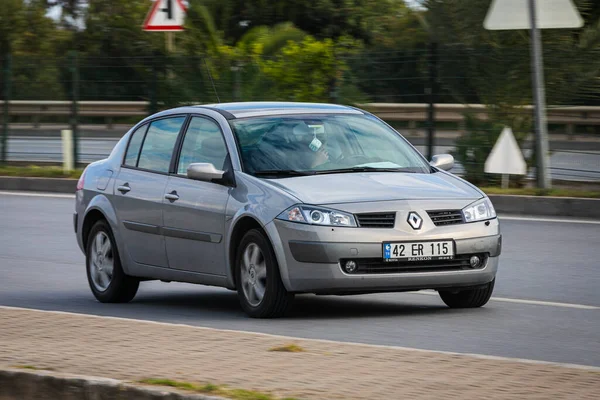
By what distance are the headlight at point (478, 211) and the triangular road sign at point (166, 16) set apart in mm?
13533

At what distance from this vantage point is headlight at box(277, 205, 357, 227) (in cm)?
865

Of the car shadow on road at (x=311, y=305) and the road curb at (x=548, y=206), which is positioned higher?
the car shadow on road at (x=311, y=305)

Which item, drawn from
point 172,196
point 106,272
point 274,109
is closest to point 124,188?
point 106,272

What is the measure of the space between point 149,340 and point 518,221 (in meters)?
9.79

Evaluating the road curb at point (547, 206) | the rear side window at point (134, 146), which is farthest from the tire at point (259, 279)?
the road curb at point (547, 206)

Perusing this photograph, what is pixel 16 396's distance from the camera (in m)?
6.32

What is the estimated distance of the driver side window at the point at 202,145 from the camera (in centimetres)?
977

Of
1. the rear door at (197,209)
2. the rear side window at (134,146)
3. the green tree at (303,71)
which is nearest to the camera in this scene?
the rear door at (197,209)

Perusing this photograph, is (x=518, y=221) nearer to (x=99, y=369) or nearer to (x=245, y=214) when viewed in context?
(x=245, y=214)

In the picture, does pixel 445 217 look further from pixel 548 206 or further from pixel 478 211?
pixel 548 206

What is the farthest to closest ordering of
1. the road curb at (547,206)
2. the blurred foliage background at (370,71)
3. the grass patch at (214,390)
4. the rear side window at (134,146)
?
the blurred foliage background at (370,71)
the road curb at (547,206)
the rear side window at (134,146)
the grass patch at (214,390)

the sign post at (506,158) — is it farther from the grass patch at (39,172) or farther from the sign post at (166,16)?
the grass patch at (39,172)

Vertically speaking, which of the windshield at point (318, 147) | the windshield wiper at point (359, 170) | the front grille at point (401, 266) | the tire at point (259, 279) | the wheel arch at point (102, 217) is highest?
the windshield at point (318, 147)

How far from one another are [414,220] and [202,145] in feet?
6.50
